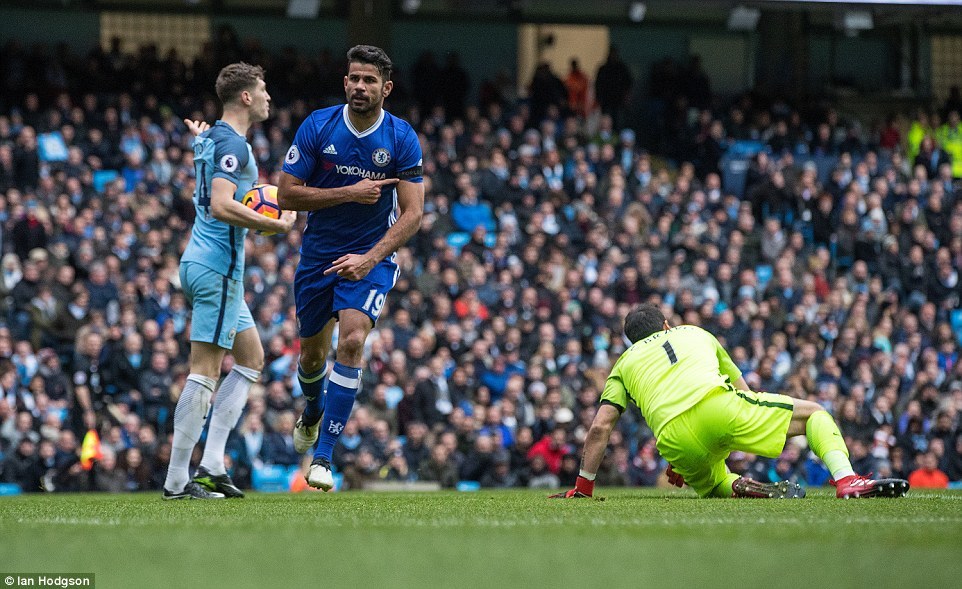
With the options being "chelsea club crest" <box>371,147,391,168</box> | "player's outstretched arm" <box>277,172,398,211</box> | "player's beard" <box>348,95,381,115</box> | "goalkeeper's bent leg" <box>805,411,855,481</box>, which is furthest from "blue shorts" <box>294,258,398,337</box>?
"goalkeeper's bent leg" <box>805,411,855,481</box>

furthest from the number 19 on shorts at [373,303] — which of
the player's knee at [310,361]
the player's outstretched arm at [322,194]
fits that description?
the player's knee at [310,361]

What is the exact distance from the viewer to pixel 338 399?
8758 mm

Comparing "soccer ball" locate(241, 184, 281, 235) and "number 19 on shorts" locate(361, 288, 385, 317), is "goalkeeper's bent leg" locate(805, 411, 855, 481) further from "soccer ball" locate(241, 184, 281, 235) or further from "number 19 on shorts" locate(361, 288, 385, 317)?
"soccer ball" locate(241, 184, 281, 235)

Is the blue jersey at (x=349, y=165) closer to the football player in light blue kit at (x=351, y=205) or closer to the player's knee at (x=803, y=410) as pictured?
the football player in light blue kit at (x=351, y=205)

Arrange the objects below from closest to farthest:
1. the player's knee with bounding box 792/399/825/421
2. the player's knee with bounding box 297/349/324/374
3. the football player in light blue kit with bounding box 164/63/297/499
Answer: the player's knee with bounding box 792/399/825/421 → the football player in light blue kit with bounding box 164/63/297/499 → the player's knee with bounding box 297/349/324/374

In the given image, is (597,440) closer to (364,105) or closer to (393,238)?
(393,238)

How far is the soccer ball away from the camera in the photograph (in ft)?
30.0

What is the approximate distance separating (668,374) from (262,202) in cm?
294

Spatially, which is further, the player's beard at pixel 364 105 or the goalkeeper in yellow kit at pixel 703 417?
the player's beard at pixel 364 105

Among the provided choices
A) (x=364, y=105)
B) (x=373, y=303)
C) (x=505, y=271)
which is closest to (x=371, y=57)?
(x=364, y=105)

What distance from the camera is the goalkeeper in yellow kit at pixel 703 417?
8531mm

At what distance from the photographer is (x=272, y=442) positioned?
1658cm

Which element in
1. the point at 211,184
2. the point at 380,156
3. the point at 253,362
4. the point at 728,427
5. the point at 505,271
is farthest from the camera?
the point at 505,271

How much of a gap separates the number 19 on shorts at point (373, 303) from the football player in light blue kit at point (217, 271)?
80 centimetres
